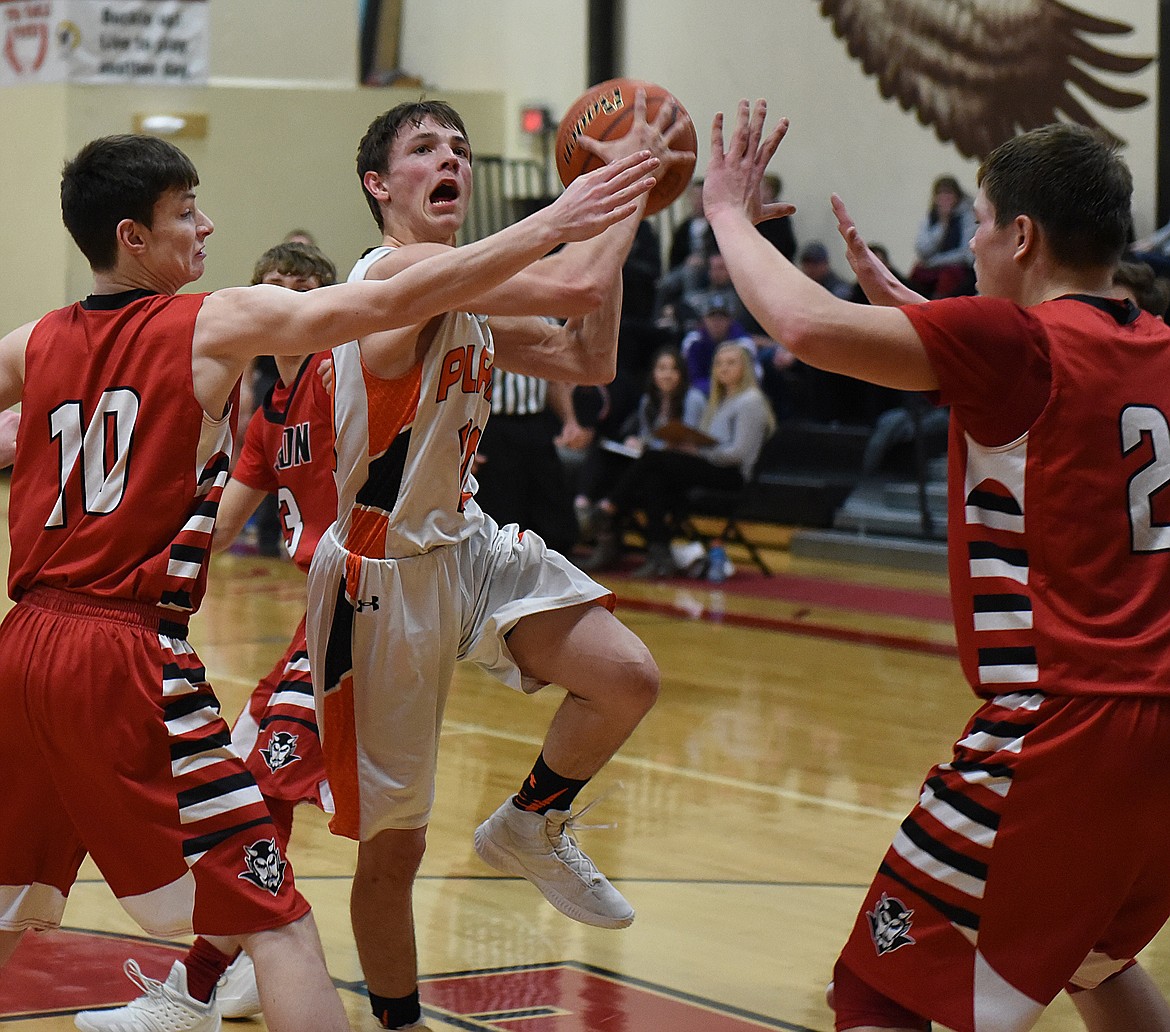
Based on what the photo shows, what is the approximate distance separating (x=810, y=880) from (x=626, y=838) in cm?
70

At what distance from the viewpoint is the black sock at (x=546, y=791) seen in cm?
389

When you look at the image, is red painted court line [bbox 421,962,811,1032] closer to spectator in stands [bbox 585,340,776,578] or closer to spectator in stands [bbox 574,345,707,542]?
spectator in stands [bbox 585,340,776,578]

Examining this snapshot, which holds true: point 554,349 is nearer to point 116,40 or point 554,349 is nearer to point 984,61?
point 984,61

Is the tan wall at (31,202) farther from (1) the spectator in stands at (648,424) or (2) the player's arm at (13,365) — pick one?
(2) the player's arm at (13,365)

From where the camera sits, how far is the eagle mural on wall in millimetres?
12570

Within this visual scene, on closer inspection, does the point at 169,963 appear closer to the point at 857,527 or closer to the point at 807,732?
the point at 807,732

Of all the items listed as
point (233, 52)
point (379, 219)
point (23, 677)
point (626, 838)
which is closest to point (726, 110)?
point (233, 52)

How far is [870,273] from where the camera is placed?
3316 millimetres

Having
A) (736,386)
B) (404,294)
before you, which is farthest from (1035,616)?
(736,386)

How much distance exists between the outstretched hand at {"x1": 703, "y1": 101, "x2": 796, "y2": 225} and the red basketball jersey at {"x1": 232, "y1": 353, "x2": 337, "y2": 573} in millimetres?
1691

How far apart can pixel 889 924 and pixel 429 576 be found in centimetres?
131

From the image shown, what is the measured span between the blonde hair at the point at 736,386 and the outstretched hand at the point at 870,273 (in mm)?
7885

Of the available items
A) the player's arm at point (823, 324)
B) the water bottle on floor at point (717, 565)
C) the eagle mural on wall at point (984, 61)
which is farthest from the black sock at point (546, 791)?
the eagle mural on wall at point (984, 61)

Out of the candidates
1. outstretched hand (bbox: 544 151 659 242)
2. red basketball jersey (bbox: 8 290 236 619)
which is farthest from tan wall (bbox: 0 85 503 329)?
outstretched hand (bbox: 544 151 659 242)
